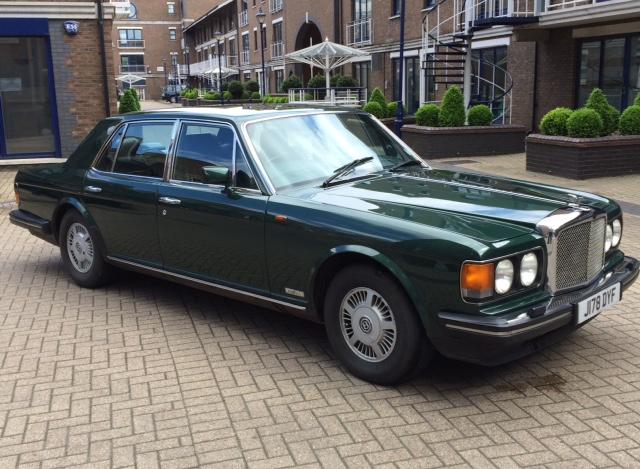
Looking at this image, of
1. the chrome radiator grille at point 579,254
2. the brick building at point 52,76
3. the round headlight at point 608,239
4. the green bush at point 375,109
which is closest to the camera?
the chrome radiator grille at point 579,254

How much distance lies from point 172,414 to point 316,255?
1285 millimetres

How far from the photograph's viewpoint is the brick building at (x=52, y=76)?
1534 cm

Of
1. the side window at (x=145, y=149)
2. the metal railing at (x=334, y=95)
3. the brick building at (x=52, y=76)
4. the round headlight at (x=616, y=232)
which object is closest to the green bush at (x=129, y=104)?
the brick building at (x=52, y=76)

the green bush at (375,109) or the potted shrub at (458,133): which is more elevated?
the green bush at (375,109)

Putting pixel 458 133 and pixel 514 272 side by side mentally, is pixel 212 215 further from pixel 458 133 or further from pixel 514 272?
pixel 458 133

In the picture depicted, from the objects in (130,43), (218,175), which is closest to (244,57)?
(130,43)

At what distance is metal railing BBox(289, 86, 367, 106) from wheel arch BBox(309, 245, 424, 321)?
948 inches

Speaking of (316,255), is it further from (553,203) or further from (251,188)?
(553,203)

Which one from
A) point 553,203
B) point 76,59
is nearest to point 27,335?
point 553,203

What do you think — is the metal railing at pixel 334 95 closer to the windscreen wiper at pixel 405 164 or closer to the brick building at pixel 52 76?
the brick building at pixel 52 76

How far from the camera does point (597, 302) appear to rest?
4.15 metres

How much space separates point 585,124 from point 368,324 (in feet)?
31.9

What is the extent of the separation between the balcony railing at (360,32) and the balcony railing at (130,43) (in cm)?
5709

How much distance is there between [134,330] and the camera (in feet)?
17.6
